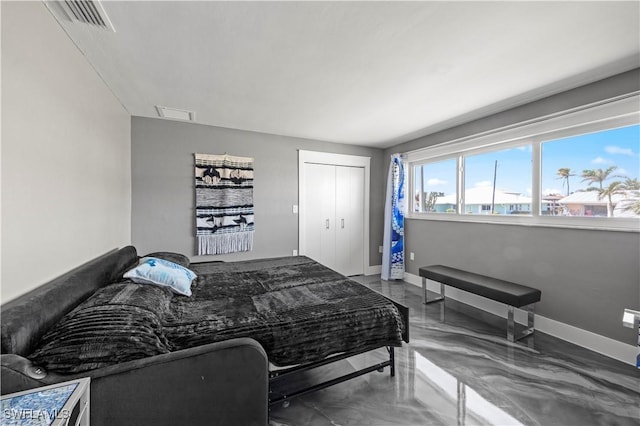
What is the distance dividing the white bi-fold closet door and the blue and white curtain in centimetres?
50

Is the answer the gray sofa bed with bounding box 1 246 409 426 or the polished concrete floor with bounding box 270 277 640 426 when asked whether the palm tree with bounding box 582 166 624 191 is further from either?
the gray sofa bed with bounding box 1 246 409 426

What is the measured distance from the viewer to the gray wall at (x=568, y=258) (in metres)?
2.15

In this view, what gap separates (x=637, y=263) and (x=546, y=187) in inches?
37.1

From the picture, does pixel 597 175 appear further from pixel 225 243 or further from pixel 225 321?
pixel 225 243

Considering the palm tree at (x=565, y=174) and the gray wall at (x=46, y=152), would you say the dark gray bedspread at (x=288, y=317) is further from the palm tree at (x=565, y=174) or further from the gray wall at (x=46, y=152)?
the palm tree at (x=565, y=174)

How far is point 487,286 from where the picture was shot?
8.64ft

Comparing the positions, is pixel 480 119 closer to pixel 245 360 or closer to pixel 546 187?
pixel 546 187

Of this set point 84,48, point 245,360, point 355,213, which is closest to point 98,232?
point 84,48

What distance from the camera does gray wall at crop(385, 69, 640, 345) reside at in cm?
215

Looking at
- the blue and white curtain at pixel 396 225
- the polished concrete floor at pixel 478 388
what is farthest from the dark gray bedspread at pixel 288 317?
the blue and white curtain at pixel 396 225

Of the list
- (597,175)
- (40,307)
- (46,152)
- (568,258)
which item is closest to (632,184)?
(597,175)

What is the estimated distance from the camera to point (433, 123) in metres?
3.44

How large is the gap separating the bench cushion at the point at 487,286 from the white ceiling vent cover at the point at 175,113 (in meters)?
3.52

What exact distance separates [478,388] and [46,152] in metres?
3.08
